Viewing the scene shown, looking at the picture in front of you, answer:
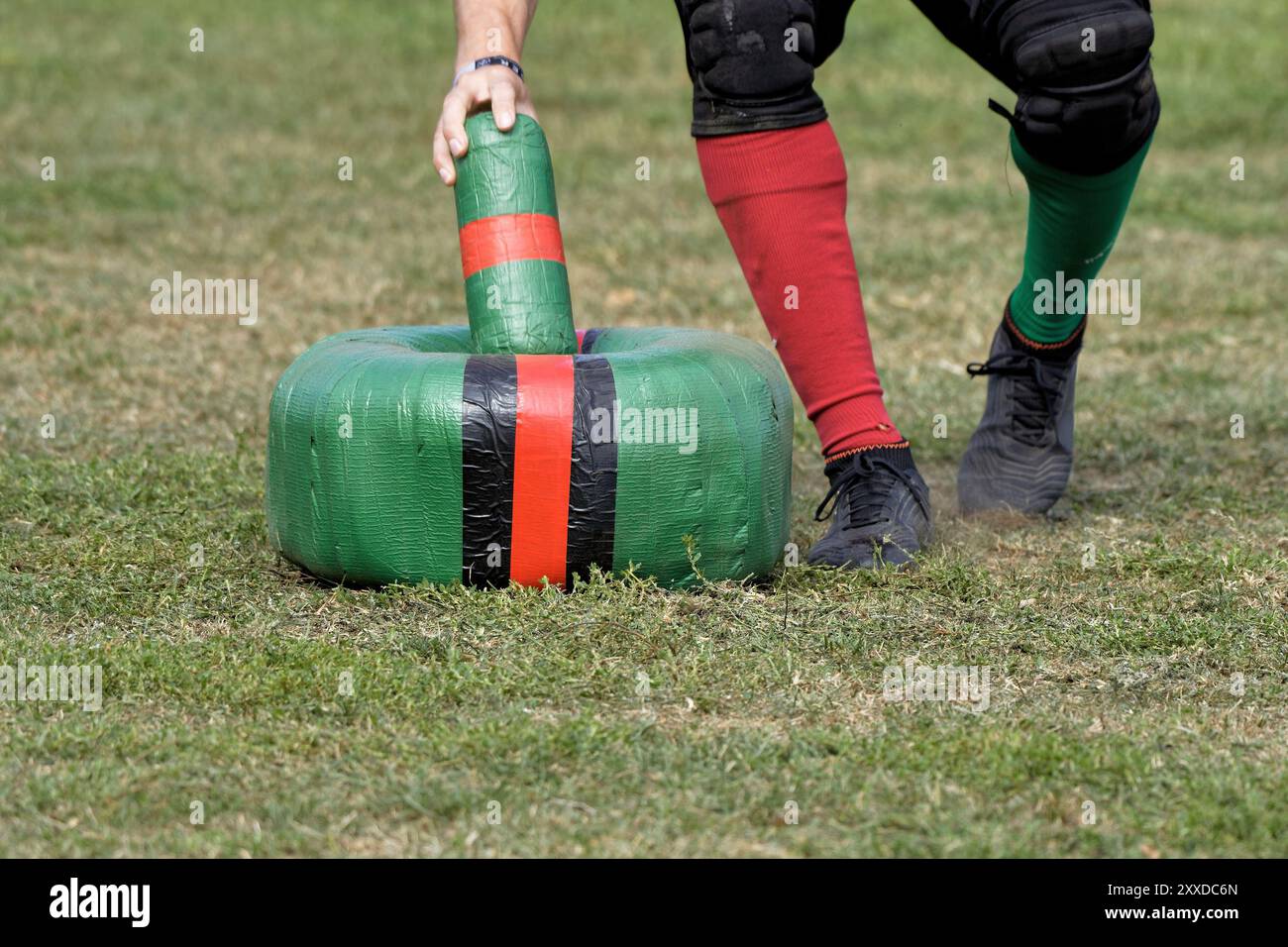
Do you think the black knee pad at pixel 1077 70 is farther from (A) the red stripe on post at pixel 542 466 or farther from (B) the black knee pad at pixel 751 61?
(A) the red stripe on post at pixel 542 466

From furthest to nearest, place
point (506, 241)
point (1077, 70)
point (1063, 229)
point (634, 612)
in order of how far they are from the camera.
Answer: point (1063, 229)
point (506, 241)
point (1077, 70)
point (634, 612)

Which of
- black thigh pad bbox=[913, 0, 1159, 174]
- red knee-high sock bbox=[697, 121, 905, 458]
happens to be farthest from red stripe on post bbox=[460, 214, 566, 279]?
black thigh pad bbox=[913, 0, 1159, 174]

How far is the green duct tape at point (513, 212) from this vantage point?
2.83 m

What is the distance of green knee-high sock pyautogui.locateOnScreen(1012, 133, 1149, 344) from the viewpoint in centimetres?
303

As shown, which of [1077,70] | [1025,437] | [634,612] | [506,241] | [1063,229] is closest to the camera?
[634,612]

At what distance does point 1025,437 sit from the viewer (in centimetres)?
334

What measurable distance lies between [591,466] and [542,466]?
78 mm

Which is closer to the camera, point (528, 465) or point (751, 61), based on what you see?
point (528, 465)

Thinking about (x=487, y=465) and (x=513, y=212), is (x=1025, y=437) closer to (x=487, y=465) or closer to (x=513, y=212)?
(x=513, y=212)

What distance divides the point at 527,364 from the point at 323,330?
9.00ft

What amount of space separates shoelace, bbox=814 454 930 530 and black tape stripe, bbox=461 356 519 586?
2.10ft

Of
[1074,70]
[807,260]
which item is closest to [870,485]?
[807,260]

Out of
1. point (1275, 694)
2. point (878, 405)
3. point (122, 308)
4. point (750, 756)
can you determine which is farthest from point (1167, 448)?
point (122, 308)

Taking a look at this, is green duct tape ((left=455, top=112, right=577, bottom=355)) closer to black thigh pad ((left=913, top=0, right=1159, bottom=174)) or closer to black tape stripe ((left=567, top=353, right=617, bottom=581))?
black tape stripe ((left=567, top=353, right=617, bottom=581))
